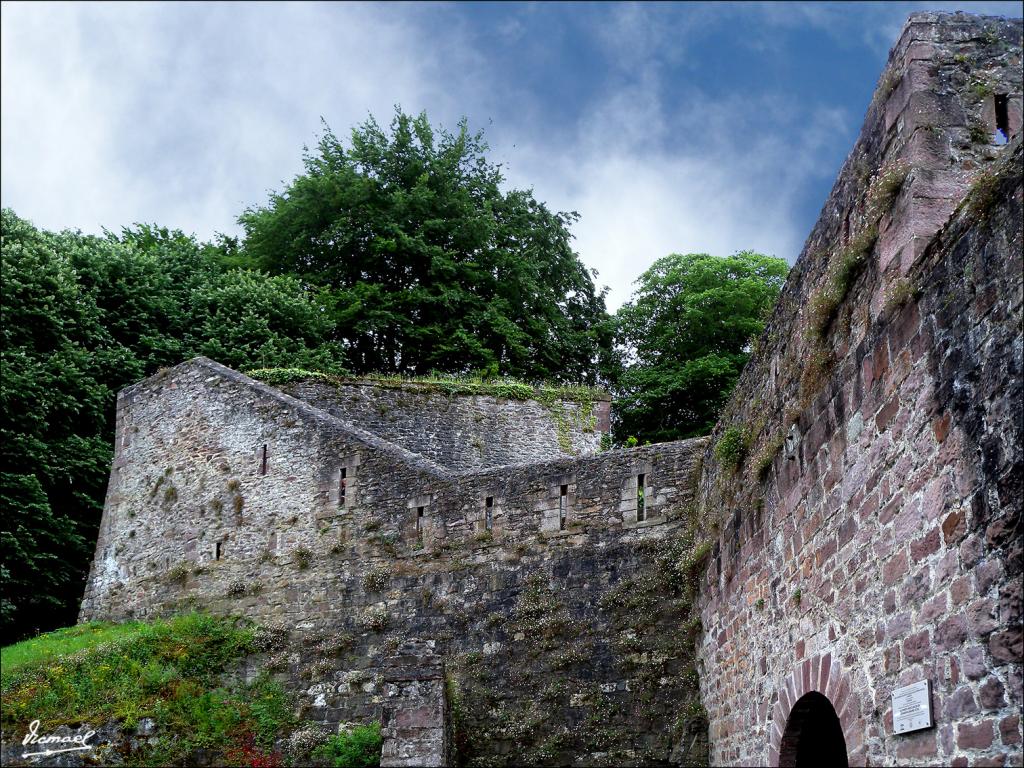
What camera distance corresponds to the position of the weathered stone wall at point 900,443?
512cm

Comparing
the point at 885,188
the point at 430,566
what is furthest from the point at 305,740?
the point at 885,188

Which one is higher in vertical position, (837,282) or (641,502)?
(837,282)

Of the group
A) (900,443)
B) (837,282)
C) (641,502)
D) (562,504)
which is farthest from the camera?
(562,504)

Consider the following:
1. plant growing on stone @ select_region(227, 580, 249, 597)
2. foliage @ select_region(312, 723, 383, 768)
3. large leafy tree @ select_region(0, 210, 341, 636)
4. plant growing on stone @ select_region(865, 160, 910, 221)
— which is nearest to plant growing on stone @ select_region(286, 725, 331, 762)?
foliage @ select_region(312, 723, 383, 768)

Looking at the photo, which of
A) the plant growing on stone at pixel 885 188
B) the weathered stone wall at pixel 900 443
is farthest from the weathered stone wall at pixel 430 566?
the plant growing on stone at pixel 885 188

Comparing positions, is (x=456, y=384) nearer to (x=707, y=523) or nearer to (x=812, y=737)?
(x=707, y=523)

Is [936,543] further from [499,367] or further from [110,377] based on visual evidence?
[499,367]

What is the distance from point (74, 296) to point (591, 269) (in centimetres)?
1449

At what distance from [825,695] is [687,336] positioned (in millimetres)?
20765

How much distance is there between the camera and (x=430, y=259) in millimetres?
27047

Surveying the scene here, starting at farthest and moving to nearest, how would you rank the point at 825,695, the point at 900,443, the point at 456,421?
the point at 456,421, the point at 825,695, the point at 900,443

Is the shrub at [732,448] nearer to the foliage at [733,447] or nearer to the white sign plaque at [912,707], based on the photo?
the foliage at [733,447]

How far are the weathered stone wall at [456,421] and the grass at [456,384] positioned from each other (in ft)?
0.22

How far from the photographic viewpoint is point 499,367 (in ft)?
85.0
